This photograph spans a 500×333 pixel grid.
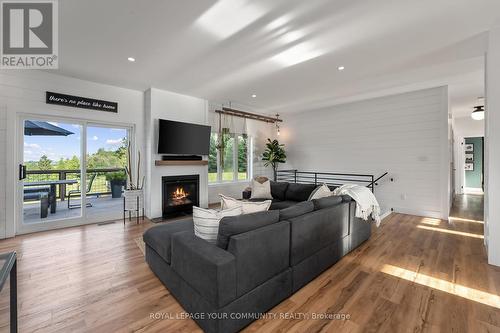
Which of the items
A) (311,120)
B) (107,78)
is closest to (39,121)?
(107,78)

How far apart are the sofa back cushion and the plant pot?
446 cm

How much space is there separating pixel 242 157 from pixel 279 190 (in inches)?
106

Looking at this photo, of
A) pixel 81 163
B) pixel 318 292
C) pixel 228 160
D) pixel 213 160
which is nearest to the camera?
pixel 318 292

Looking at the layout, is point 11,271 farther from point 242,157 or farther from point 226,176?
point 242,157

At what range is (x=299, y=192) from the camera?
4.69 metres

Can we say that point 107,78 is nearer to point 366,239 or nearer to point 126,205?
point 126,205

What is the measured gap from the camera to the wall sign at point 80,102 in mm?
4117

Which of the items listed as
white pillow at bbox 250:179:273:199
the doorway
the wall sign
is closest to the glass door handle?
the wall sign

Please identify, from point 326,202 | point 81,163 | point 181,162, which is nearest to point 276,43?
point 326,202

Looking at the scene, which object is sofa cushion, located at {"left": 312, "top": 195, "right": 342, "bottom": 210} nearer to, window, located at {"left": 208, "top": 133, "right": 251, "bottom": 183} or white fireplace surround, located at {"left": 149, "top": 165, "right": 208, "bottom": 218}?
white fireplace surround, located at {"left": 149, "top": 165, "right": 208, "bottom": 218}

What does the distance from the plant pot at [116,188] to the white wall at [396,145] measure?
5536mm

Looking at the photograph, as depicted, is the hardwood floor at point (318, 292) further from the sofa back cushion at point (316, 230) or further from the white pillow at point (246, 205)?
the white pillow at point (246, 205)

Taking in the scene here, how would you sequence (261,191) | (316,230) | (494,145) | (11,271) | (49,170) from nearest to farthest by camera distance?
1. (11,271)
2. (316,230)
3. (494,145)
4. (49,170)
5. (261,191)
